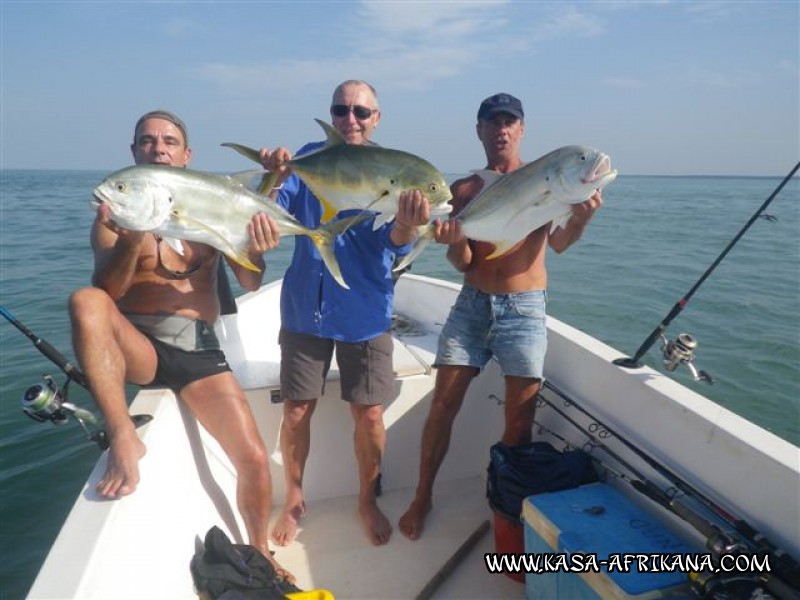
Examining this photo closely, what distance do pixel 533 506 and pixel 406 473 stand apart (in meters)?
1.31

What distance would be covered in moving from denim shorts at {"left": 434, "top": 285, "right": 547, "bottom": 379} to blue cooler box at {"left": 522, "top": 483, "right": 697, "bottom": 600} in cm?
65

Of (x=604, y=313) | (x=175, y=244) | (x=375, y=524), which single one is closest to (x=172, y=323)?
(x=175, y=244)

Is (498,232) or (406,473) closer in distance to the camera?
(498,232)

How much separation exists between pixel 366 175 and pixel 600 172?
0.98 m

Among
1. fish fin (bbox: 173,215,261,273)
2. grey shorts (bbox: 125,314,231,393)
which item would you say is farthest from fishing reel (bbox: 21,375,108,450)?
fish fin (bbox: 173,215,261,273)

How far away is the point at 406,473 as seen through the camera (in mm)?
3445

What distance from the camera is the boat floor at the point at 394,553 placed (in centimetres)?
265

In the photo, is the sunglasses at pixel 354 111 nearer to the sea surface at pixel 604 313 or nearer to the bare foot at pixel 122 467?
the bare foot at pixel 122 467

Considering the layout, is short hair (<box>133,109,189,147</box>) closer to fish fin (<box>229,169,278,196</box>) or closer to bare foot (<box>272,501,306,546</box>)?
fish fin (<box>229,169,278,196</box>)

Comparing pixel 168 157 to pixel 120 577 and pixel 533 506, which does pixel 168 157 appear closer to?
pixel 120 577

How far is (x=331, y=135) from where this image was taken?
2.42m

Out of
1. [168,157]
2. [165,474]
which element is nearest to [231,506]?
[165,474]

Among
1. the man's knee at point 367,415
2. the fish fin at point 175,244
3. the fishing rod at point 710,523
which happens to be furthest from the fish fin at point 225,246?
the fishing rod at point 710,523

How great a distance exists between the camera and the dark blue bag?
8.04ft
